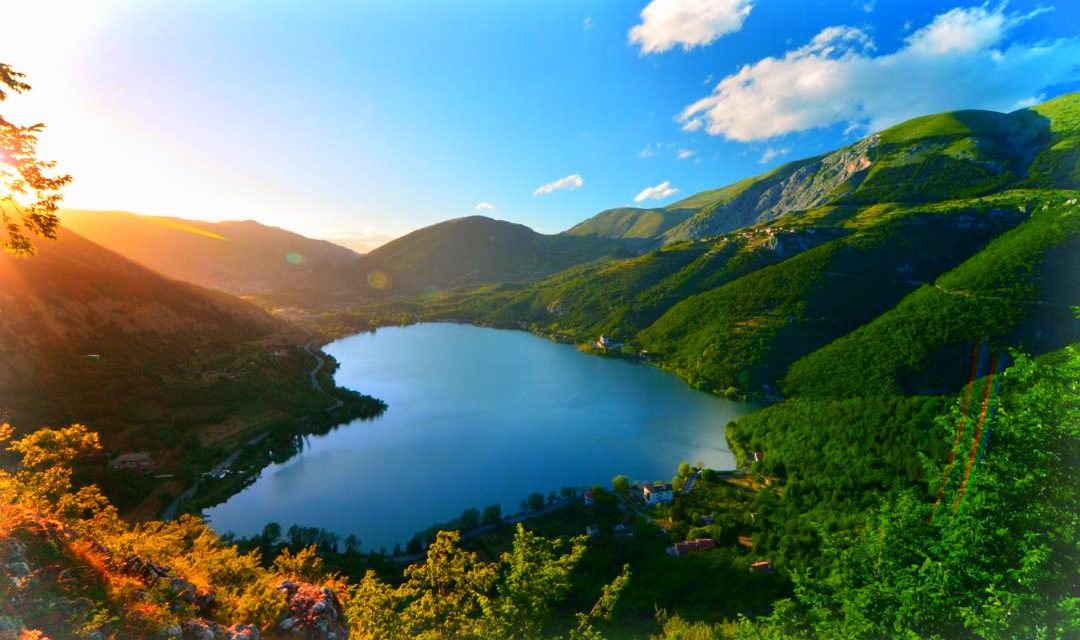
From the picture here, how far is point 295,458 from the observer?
50.6 metres

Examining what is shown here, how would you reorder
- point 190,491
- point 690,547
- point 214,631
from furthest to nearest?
1. point 190,491
2. point 690,547
3. point 214,631

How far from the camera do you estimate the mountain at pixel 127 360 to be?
42.9 m

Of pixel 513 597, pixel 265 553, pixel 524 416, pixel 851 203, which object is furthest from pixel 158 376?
pixel 851 203

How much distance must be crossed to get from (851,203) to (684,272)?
2646 inches

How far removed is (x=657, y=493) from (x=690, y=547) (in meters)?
7.88

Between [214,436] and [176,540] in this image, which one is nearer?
[176,540]

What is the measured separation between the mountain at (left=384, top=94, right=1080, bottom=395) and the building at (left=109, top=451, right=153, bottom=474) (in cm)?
7645

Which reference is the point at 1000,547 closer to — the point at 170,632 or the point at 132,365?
the point at 170,632

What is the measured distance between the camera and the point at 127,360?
173ft

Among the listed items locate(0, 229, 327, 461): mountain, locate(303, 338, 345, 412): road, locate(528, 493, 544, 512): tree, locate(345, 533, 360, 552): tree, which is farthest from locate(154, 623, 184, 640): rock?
locate(303, 338, 345, 412): road

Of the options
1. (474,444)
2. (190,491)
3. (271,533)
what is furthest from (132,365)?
(474,444)

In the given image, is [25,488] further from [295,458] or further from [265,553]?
[295,458]

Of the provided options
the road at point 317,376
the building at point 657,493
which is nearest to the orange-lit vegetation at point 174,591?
the building at point 657,493

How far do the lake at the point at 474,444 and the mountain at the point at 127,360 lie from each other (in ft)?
37.4
